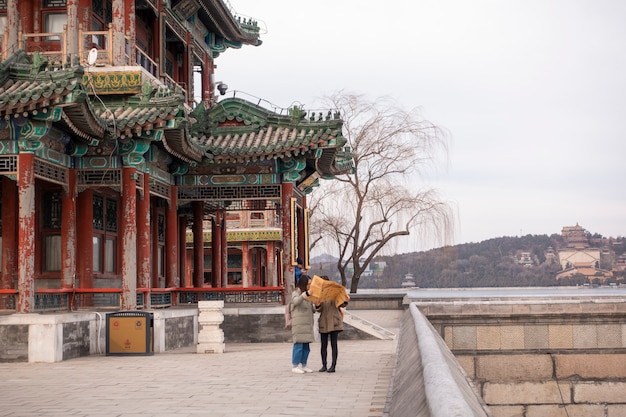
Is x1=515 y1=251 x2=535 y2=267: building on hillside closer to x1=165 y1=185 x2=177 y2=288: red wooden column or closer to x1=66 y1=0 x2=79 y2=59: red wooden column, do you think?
x1=165 y1=185 x2=177 y2=288: red wooden column

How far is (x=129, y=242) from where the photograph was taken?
18.4 meters

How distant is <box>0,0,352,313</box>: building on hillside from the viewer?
52.8 ft

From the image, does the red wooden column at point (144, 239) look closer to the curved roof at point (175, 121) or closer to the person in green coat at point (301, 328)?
the curved roof at point (175, 121)

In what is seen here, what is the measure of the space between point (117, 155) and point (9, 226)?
279cm

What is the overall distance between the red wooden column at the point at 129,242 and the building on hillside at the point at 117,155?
2 cm

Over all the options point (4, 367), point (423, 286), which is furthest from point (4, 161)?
point (423, 286)

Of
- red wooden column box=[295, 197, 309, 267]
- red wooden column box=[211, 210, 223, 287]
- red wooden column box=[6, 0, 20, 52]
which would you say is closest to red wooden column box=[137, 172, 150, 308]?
Answer: red wooden column box=[6, 0, 20, 52]

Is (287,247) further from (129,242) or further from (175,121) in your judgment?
(175,121)

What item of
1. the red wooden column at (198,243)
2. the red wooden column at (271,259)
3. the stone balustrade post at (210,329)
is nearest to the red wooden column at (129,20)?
the red wooden column at (198,243)

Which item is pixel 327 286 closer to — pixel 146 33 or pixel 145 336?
pixel 145 336

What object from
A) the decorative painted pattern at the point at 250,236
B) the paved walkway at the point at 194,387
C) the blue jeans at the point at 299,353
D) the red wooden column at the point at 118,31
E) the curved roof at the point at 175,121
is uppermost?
the red wooden column at the point at 118,31

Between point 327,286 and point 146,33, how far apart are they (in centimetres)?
1296

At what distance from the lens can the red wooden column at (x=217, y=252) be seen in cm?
2641

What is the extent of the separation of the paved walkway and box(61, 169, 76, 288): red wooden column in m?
2.53
